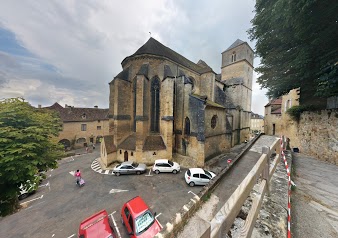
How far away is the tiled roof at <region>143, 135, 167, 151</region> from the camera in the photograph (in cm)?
1444

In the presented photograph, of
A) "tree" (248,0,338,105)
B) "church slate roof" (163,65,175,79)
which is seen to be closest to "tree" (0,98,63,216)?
"church slate roof" (163,65,175,79)

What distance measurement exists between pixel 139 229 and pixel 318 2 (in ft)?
45.2

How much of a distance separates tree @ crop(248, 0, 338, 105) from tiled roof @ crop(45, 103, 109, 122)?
2914 centimetres

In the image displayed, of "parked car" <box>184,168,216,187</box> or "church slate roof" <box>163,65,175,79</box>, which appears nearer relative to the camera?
"parked car" <box>184,168,216,187</box>

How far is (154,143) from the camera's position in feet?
48.3

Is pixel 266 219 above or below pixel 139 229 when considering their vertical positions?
above

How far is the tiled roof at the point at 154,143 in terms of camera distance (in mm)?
14443

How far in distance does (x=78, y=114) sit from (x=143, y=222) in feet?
87.3

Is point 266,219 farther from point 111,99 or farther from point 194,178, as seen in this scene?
point 111,99

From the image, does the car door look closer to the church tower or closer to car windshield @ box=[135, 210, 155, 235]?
car windshield @ box=[135, 210, 155, 235]

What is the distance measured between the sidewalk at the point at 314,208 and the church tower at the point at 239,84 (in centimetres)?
1932

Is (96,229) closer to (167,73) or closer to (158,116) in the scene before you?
(158,116)

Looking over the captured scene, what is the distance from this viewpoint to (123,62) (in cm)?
1755

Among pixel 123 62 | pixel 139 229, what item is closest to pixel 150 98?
pixel 123 62
